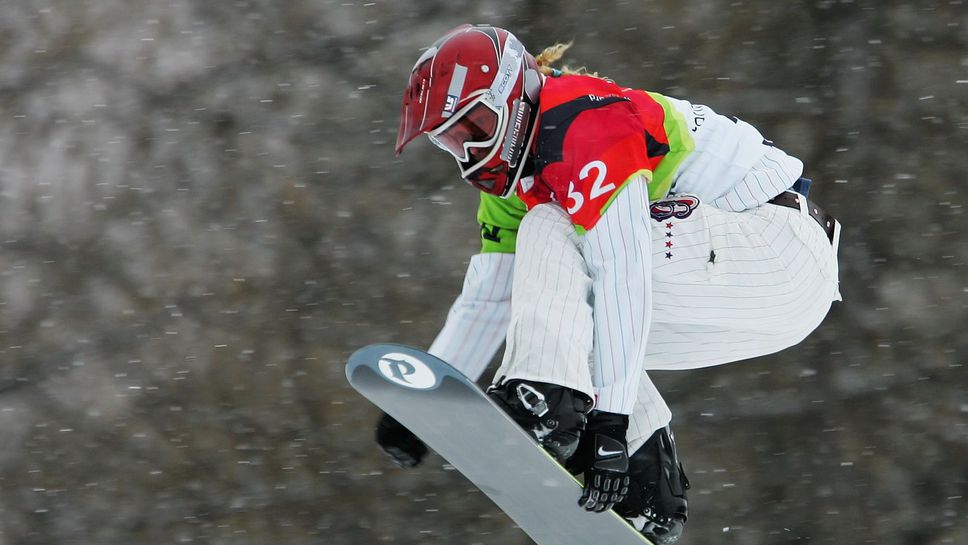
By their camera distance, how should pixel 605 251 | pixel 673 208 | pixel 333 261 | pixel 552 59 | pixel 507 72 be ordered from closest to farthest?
1. pixel 605 251
2. pixel 507 72
3. pixel 673 208
4. pixel 552 59
5. pixel 333 261

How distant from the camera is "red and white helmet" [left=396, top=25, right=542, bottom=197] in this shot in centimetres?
213

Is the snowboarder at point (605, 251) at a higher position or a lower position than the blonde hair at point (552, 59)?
lower

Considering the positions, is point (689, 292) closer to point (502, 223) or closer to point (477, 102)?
point (502, 223)

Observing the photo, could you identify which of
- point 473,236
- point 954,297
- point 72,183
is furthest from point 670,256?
point 72,183

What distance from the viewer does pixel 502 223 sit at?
2482mm

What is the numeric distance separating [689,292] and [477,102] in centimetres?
65

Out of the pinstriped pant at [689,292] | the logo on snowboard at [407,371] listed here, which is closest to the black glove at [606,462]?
the pinstriped pant at [689,292]

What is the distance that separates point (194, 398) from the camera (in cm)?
450

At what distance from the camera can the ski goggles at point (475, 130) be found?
2143 mm

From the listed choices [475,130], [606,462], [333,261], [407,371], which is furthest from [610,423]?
[333,261]

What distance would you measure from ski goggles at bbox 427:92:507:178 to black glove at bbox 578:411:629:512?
2.06ft

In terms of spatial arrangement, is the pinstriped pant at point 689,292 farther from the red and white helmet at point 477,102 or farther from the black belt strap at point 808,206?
the red and white helmet at point 477,102

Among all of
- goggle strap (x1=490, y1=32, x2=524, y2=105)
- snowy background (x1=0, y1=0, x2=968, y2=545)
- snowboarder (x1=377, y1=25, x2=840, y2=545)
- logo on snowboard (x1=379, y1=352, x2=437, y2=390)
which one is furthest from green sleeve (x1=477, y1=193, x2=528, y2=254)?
snowy background (x1=0, y1=0, x2=968, y2=545)

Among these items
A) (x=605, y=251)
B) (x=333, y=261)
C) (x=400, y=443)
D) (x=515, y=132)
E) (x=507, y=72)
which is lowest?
(x=333, y=261)
